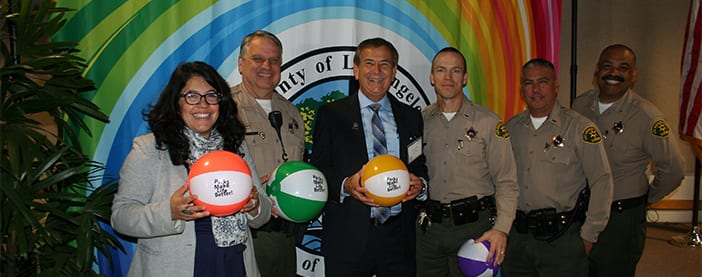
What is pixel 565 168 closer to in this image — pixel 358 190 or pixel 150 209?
pixel 358 190

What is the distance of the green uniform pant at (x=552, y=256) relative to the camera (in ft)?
10.5

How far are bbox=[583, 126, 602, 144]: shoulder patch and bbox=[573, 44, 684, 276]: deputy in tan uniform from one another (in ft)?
1.56

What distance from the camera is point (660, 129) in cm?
351

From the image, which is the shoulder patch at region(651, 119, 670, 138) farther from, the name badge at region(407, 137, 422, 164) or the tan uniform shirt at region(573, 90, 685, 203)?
the name badge at region(407, 137, 422, 164)

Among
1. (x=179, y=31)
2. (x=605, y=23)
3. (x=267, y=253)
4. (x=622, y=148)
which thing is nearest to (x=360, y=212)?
(x=267, y=253)

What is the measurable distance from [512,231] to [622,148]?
99 cm

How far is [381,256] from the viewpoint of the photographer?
2.82m

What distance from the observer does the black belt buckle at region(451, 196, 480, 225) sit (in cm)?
304

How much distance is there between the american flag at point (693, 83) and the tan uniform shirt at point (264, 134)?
114 inches

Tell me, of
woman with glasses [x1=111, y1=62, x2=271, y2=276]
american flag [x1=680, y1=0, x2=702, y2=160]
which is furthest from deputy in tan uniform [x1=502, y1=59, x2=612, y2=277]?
woman with glasses [x1=111, y1=62, x2=271, y2=276]

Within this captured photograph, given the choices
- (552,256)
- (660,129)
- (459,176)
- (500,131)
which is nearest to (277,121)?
(459,176)

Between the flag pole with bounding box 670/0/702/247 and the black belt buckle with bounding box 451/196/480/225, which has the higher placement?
the flag pole with bounding box 670/0/702/247

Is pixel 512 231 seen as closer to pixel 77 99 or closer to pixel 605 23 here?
pixel 77 99

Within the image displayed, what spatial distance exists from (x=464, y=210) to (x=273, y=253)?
1073mm
